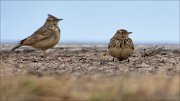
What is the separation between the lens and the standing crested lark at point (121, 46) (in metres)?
15.3

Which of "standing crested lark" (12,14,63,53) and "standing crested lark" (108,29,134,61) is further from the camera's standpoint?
Answer: "standing crested lark" (12,14,63,53)

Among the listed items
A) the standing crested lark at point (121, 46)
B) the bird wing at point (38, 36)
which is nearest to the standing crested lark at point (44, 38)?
the bird wing at point (38, 36)

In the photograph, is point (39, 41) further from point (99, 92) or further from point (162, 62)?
point (99, 92)

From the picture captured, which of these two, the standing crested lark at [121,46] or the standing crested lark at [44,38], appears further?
the standing crested lark at [44,38]

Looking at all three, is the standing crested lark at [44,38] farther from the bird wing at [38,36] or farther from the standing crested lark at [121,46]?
the standing crested lark at [121,46]

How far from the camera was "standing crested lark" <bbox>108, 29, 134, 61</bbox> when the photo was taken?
15297mm

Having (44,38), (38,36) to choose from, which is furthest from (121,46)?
(38,36)

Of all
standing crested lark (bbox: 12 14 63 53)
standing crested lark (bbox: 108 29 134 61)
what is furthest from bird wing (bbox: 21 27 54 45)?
standing crested lark (bbox: 108 29 134 61)

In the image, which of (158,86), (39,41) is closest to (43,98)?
(158,86)

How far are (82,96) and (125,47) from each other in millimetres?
8204

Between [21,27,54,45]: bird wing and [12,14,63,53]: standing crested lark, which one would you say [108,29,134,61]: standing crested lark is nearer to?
[12,14,63,53]: standing crested lark

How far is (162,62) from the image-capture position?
15.8 meters

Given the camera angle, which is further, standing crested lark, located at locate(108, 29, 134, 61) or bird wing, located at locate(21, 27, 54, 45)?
bird wing, located at locate(21, 27, 54, 45)

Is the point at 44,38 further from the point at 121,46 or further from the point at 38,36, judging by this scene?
the point at 121,46
